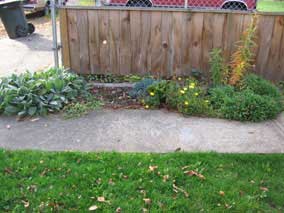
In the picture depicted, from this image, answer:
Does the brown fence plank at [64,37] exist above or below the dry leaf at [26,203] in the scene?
above

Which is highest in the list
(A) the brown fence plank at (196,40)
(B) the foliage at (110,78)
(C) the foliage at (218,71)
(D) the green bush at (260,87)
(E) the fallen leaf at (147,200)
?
(A) the brown fence plank at (196,40)

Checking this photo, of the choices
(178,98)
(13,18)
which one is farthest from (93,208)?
(13,18)

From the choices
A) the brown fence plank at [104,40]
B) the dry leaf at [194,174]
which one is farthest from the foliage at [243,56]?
the dry leaf at [194,174]

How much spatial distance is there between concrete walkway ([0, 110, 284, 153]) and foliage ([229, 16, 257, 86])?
892 mm

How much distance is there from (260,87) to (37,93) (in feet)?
10.1

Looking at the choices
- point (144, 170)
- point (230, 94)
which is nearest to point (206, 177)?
point (144, 170)

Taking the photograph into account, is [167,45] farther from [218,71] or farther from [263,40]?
[263,40]

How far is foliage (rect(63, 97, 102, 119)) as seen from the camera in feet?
15.1

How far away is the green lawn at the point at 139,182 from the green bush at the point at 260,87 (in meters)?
1.57

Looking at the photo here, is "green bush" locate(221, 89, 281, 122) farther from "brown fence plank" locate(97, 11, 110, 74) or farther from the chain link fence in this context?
the chain link fence

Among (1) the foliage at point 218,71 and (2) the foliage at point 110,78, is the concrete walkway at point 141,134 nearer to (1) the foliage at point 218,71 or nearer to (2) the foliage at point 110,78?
(1) the foliage at point 218,71

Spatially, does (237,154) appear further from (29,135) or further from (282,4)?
(282,4)

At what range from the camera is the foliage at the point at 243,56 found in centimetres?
509

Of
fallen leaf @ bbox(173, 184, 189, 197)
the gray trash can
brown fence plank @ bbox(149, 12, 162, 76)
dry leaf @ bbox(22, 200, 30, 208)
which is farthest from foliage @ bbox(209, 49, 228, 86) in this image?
the gray trash can
